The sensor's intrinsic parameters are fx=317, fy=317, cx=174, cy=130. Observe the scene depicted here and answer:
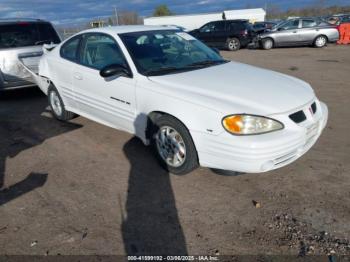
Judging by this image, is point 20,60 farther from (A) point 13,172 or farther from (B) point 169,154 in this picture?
(B) point 169,154

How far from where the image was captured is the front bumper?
2.98 metres

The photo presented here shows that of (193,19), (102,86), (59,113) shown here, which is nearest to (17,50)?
(59,113)

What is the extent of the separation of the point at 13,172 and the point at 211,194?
8.40ft

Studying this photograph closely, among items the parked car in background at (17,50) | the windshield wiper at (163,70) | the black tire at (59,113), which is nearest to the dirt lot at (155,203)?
the black tire at (59,113)

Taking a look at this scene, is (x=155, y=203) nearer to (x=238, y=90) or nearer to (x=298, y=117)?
(x=238, y=90)

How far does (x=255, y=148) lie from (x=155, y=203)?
1.16 meters

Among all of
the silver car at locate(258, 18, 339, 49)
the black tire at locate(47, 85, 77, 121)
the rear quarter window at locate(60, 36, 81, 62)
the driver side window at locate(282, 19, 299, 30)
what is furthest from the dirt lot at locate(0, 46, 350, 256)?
the driver side window at locate(282, 19, 299, 30)

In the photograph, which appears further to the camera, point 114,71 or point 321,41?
point 321,41

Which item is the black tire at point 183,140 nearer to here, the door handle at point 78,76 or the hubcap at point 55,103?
the door handle at point 78,76

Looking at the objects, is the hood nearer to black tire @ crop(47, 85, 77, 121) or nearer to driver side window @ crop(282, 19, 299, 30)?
black tire @ crop(47, 85, 77, 121)

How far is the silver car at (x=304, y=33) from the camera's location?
55.6 feet

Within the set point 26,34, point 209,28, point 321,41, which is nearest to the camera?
point 26,34

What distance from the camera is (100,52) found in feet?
15.0

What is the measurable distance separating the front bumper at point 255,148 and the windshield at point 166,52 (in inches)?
46.3
